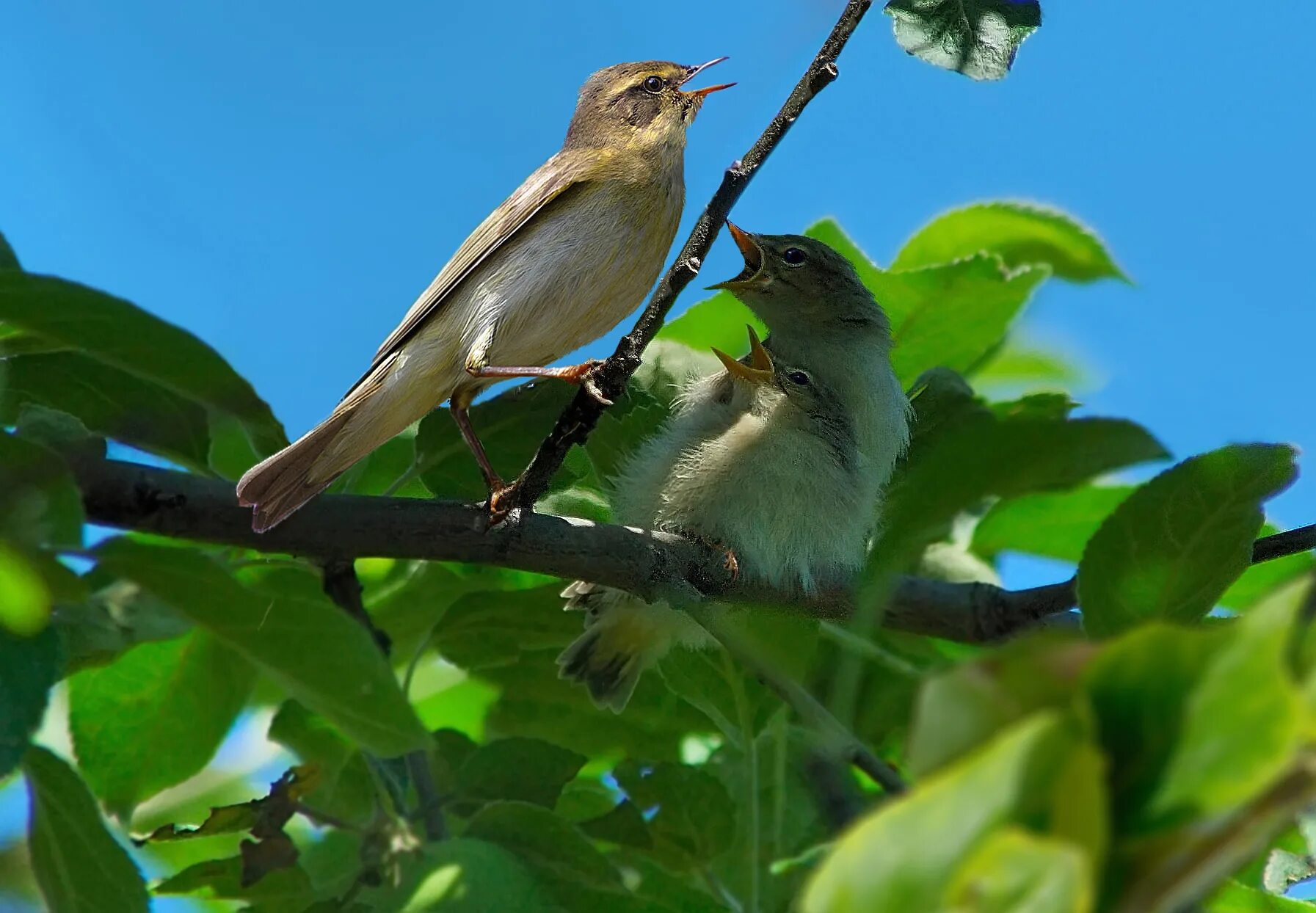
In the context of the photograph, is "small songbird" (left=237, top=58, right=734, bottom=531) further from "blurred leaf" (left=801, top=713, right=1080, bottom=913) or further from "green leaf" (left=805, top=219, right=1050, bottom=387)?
"blurred leaf" (left=801, top=713, right=1080, bottom=913)

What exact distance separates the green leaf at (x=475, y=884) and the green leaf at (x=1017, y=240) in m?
1.63

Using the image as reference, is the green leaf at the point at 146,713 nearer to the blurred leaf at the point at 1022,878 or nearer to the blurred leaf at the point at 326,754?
the blurred leaf at the point at 326,754

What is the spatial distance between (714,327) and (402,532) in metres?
1.42

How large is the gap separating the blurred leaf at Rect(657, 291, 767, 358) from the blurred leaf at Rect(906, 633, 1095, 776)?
224 cm

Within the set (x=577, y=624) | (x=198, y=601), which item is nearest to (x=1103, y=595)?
(x=198, y=601)

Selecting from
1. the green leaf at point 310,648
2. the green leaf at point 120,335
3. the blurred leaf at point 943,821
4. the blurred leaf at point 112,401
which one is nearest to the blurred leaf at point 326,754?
the blurred leaf at point 112,401

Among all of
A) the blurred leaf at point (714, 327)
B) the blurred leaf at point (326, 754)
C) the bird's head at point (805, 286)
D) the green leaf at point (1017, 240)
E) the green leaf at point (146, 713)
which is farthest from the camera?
the bird's head at point (805, 286)

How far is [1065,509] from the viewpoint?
274 cm

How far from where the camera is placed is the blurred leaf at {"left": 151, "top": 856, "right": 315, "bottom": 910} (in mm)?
2150

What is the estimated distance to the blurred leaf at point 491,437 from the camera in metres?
2.46

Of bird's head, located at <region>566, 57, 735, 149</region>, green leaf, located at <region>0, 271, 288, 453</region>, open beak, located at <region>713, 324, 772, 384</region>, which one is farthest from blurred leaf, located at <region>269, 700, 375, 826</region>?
bird's head, located at <region>566, 57, 735, 149</region>

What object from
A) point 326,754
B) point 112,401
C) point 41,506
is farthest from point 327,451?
point 41,506

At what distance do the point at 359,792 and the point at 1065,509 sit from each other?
1581mm

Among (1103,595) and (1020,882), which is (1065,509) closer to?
(1103,595)
